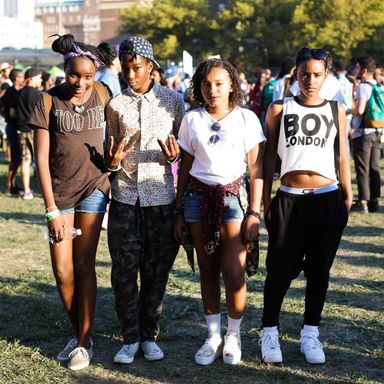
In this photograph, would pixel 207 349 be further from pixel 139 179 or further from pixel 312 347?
pixel 139 179

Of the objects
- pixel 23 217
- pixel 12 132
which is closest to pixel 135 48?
pixel 23 217

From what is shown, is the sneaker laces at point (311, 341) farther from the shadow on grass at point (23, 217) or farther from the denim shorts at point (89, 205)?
the shadow on grass at point (23, 217)

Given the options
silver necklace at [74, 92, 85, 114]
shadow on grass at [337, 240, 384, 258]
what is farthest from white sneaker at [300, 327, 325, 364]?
shadow on grass at [337, 240, 384, 258]

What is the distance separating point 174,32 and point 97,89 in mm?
63400

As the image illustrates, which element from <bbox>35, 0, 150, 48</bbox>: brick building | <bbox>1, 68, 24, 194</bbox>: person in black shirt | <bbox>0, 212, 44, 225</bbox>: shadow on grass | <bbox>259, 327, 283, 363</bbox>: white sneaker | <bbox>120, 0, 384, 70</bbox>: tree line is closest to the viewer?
<bbox>259, 327, 283, 363</bbox>: white sneaker

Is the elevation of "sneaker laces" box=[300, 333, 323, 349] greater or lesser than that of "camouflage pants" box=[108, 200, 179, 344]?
lesser

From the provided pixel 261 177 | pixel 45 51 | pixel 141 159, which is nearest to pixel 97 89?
pixel 141 159

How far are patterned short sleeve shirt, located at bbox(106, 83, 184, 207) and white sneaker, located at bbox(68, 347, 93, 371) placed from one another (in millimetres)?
933

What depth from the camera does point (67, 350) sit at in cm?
451

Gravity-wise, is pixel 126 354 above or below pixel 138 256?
below

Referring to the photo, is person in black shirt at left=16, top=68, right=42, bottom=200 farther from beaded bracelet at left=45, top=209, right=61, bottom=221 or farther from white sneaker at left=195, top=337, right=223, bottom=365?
white sneaker at left=195, top=337, right=223, bottom=365

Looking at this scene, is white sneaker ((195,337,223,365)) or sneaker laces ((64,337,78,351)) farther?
sneaker laces ((64,337,78,351))

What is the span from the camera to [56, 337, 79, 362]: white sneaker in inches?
176

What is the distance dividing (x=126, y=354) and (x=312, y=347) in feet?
3.64
